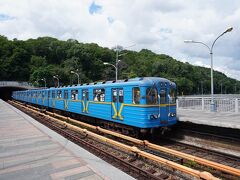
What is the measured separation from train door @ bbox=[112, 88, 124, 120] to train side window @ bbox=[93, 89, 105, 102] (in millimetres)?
1234

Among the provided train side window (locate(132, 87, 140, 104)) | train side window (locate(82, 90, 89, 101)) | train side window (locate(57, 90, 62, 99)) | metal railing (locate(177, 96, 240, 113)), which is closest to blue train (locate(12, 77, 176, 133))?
train side window (locate(132, 87, 140, 104))

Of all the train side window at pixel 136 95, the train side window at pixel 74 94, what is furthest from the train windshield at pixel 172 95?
the train side window at pixel 74 94

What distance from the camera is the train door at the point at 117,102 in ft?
43.9

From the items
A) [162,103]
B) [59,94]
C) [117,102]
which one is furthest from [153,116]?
[59,94]

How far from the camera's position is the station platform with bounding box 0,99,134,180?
6.77 meters

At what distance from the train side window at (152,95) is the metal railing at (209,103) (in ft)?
23.7

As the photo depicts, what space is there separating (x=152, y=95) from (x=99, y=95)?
4.27 meters

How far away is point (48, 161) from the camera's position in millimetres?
8070

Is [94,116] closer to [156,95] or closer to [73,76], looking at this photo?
[156,95]

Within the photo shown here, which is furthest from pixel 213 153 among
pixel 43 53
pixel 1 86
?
pixel 43 53

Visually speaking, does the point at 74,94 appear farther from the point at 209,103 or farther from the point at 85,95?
the point at 209,103

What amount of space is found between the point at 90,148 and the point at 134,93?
10.5ft

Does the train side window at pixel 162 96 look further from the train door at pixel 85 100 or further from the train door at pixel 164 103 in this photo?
the train door at pixel 85 100

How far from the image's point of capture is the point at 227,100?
1805cm
